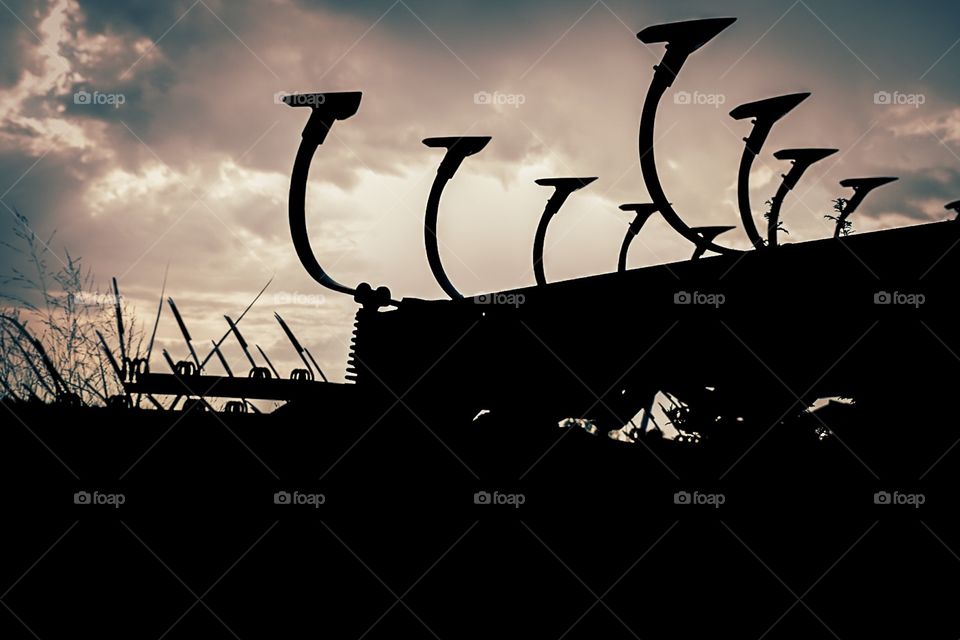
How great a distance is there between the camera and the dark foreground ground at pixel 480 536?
4848 millimetres

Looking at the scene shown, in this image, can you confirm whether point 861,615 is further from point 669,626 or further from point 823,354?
point 823,354

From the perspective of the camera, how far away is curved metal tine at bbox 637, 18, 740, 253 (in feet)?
22.1

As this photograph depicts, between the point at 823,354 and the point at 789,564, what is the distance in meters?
1.11

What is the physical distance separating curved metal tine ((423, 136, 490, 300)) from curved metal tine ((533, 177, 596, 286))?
1.08m

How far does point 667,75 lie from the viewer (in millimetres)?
7266

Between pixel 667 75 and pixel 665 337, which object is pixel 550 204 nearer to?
pixel 667 75

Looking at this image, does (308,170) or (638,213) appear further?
(638,213)

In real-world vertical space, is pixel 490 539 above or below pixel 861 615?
above

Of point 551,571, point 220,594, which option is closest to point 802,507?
point 551,571

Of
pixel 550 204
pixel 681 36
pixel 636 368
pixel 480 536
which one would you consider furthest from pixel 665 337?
pixel 550 204

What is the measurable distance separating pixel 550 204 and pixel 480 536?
5436mm

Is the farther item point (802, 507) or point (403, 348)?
point (403, 348)

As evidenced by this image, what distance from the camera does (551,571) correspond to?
203 inches

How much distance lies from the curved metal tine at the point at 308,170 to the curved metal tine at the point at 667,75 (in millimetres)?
2256
